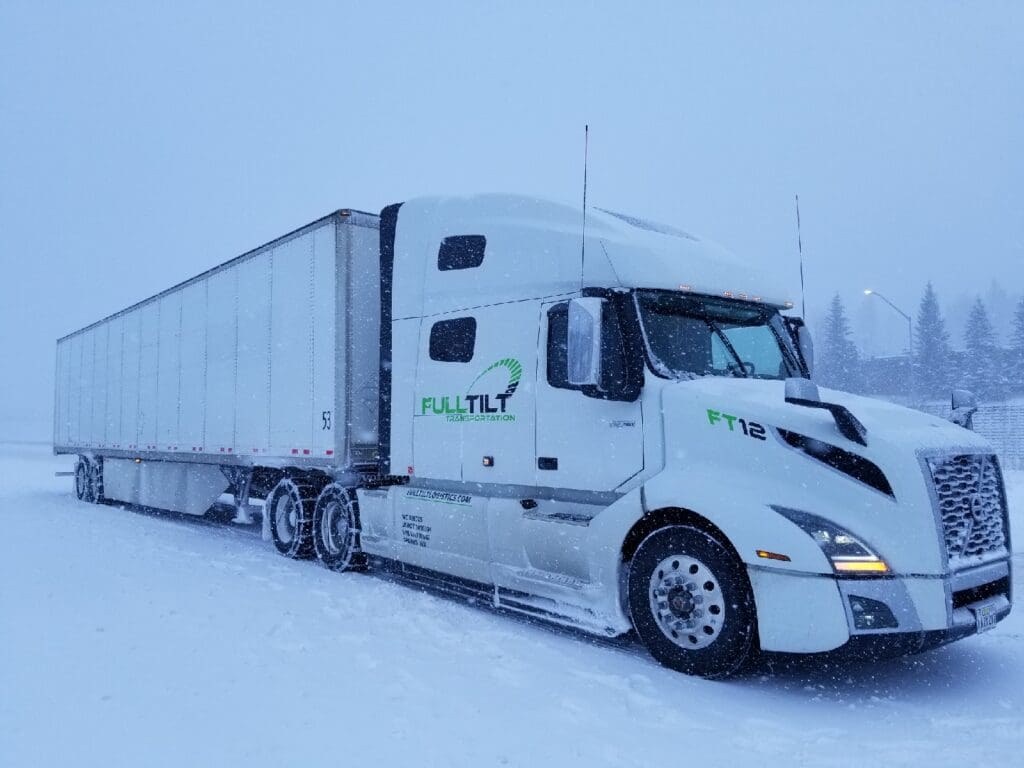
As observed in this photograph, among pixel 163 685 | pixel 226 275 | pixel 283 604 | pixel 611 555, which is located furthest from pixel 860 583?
pixel 226 275

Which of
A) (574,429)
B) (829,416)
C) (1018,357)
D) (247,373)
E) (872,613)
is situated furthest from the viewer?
(1018,357)

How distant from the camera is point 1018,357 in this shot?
233 ft

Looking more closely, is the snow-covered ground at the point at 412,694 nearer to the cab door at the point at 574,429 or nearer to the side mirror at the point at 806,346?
the cab door at the point at 574,429

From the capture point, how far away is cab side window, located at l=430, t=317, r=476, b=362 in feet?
25.8

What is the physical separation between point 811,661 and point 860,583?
1.50 meters

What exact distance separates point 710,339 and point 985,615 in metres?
2.62

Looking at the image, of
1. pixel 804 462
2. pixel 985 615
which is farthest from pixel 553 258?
pixel 985 615

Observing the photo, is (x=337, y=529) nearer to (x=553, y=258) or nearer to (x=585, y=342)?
(x=553, y=258)

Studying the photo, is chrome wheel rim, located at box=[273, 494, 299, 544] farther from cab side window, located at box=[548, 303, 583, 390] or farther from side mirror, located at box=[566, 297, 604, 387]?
side mirror, located at box=[566, 297, 604, 387]

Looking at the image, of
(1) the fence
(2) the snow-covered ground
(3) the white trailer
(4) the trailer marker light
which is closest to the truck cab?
(4) the trailer marker light

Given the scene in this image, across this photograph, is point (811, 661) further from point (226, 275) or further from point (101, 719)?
point (226, 275)

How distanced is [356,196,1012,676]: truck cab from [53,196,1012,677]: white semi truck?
0.02 m

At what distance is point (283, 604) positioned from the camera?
7652mm

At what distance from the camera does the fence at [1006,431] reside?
93.2 feet
